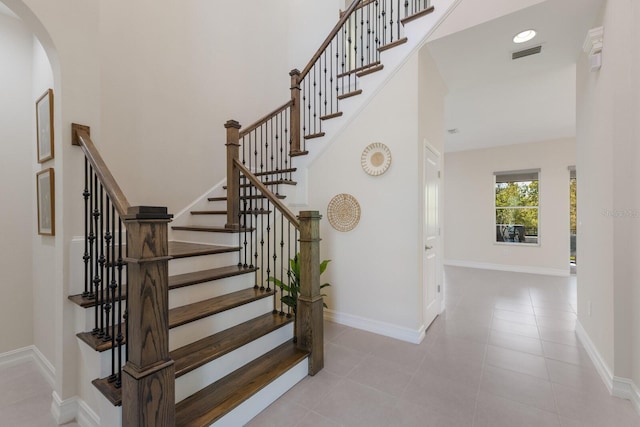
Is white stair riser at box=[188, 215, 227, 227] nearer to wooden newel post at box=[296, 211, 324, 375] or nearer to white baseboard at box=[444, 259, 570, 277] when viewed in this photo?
wooden newel post at box=[296, 211, 324, 375]

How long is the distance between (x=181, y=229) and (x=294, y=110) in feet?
6.99

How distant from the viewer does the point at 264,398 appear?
1825 millimetres

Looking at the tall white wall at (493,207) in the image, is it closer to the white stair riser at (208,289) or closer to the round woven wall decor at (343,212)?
the round woven wall decor at (343,212)

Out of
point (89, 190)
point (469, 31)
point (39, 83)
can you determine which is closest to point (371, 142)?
point (469, 31)

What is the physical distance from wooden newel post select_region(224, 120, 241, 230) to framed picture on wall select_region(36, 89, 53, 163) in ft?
4.53

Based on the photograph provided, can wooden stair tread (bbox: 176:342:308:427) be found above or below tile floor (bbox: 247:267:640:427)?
above

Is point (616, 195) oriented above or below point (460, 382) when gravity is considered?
above

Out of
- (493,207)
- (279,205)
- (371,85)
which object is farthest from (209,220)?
(493,207)

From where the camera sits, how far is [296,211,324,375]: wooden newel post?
2.21 meters

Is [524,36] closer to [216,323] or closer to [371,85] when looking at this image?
[371,85]

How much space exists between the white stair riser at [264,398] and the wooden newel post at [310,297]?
4.4 inches

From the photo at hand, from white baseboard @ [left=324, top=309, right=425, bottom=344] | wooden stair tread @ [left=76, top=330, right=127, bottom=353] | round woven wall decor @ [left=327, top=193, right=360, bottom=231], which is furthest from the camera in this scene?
round woven wall decor @ [left=327, top=193, right=360, bottom=231]

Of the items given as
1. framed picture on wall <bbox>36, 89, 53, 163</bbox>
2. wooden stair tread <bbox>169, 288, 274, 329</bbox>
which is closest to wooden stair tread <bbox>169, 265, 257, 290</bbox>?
wooden stair tread <bbox>169, 288, 274, 329</bbox>

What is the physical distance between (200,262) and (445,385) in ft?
7.46
